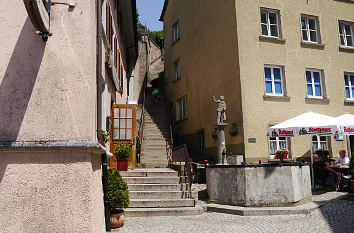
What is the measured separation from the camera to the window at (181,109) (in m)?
19.8

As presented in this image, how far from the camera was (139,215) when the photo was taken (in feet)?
25.7

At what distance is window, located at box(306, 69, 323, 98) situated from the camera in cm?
1490

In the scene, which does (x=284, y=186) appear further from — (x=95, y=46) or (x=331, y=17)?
(x=331, y=17)

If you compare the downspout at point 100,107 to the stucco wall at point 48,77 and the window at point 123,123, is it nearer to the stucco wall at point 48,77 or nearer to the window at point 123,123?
the stucco wall at point 48,77

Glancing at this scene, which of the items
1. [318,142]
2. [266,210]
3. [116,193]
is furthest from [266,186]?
[318,142]

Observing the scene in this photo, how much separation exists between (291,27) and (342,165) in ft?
23.1

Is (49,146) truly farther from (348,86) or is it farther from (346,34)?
(346,34)

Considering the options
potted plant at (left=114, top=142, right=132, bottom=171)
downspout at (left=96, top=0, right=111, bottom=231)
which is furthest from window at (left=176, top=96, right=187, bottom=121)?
downspout at (left=96, top=0, right=111, bottom=231)

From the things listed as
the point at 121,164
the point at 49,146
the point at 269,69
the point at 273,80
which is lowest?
the point at 121,164

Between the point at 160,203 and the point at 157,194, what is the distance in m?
0.42

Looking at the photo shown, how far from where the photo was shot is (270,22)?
48.7 ft

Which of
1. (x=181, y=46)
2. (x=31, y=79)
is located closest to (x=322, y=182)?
(x=31, y=79)

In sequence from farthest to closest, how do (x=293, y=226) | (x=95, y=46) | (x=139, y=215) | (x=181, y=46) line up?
(x=181, y=46) < (x=139, y=215) < (x=293, y=226) < (x=95, y=46)

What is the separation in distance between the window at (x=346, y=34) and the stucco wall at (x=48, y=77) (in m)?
14.9
